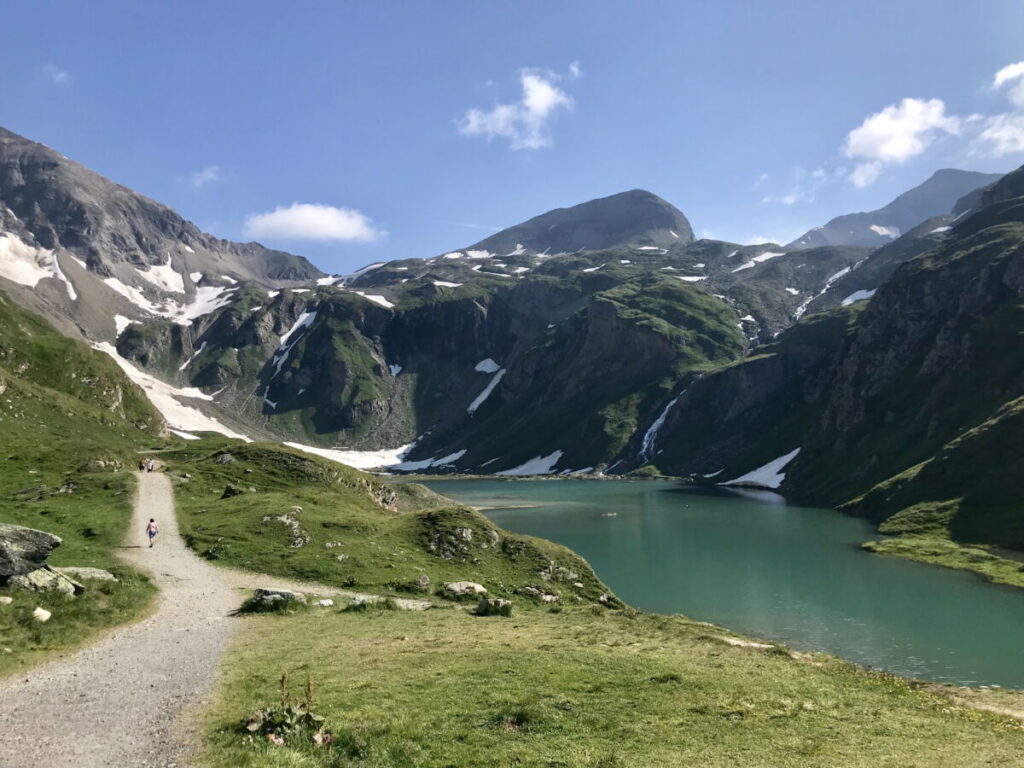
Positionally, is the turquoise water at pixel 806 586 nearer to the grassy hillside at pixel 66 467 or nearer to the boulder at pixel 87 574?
the boulder at pixel 87 574

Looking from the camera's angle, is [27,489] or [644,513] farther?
[644,513]

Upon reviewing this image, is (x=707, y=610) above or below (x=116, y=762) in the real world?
below

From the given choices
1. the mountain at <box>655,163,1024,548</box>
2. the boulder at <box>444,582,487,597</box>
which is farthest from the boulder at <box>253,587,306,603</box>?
the mountain at <box>655,163,1024,548</box>

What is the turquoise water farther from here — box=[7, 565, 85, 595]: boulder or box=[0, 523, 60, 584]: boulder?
box=[0, 523, 60, 584]: boulder

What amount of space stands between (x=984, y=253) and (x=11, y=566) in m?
216

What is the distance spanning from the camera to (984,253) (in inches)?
6821

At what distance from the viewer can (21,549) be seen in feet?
80.0

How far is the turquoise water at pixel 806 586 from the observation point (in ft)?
148

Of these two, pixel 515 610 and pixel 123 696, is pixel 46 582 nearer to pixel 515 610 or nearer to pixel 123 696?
pixel 123 696

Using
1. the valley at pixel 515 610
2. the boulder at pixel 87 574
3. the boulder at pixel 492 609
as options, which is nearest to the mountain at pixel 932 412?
the valley at pixel 515 610

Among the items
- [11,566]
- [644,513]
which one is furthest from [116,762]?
[644,513]

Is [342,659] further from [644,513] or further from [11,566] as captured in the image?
[644,513]

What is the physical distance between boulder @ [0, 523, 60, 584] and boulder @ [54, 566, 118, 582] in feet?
5.44

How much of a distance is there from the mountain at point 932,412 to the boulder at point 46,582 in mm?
98817
